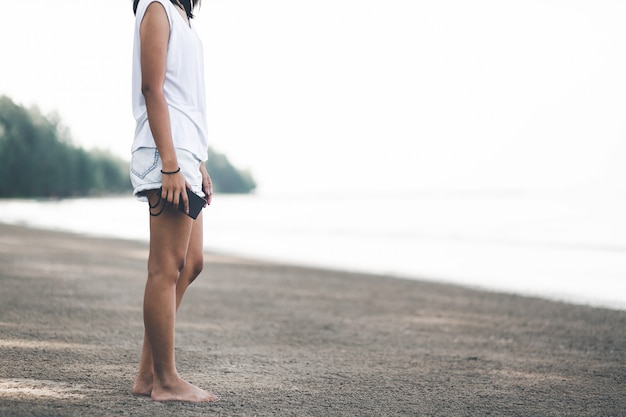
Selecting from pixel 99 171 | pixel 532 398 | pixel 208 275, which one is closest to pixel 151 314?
pixel 532 398

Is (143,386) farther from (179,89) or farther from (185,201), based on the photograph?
(179,89)

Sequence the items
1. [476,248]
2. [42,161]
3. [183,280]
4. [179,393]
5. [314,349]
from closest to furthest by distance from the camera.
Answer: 1. [179,393]
2. [183,280]
3. [314,349]
4. [476,248]
5. [42,161]

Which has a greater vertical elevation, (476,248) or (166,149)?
(476,248)

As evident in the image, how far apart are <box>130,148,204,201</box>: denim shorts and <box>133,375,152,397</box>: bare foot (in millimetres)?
878

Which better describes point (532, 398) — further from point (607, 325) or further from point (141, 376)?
point (607, 325)

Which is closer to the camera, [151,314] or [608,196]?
[151,314]

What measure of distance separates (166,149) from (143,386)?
3.75ft

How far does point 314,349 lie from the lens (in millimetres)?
4621

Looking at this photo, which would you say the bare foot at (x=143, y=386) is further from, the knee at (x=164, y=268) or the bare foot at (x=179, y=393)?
the knee at (x=164, y=268)

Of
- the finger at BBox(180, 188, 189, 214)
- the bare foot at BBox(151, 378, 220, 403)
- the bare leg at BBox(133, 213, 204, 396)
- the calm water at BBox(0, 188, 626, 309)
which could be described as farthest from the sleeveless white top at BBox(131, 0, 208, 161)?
the calm water at BBox(0, 188, 626, 309)

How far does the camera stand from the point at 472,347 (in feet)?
16.4

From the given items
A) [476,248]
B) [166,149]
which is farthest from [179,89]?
[476,248]

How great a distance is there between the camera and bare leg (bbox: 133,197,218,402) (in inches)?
112

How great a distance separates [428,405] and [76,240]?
459 inches
